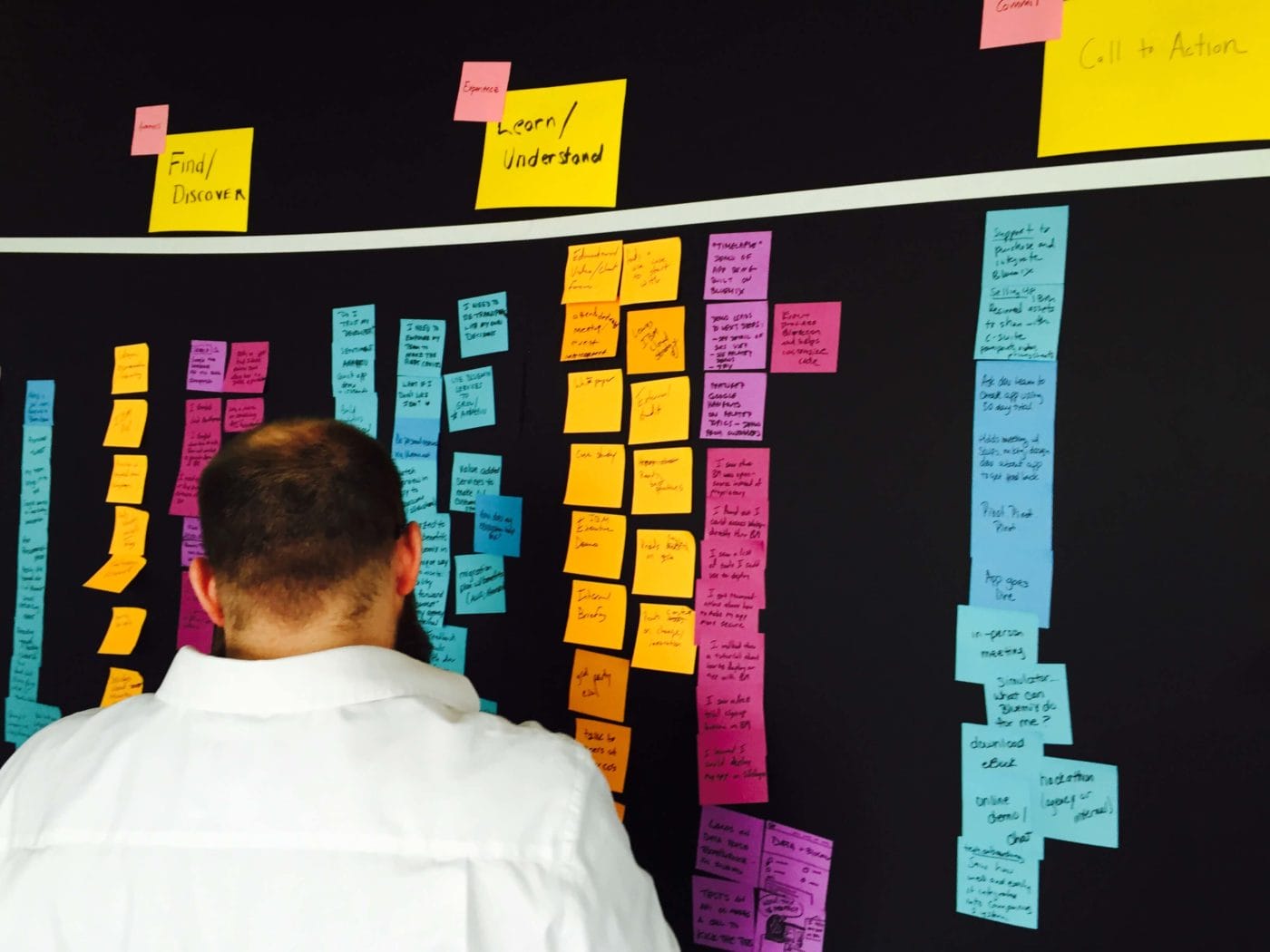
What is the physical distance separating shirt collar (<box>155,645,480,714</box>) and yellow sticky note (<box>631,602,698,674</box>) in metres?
0.56

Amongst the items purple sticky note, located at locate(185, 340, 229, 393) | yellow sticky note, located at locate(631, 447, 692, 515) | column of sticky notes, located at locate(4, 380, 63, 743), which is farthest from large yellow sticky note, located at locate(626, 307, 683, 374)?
column of sticky notes, located at locate(4, 380, 63, 743)

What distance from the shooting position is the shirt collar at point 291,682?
1019 millimetres

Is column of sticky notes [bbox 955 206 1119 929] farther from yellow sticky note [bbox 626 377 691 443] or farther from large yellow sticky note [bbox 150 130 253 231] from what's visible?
large yellow sticky note [bbox 150 130 253 231]

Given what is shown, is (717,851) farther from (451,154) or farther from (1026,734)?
(451,154)

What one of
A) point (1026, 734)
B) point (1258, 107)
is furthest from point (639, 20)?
point (1026, 734)

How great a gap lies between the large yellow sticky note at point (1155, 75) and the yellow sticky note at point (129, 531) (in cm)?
195

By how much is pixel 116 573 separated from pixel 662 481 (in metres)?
1.35

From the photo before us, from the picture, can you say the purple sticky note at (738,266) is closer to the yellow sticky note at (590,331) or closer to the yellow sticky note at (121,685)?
the yellow sticky note at (590,331)

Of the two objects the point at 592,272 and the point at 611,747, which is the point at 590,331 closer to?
the point at 592,272

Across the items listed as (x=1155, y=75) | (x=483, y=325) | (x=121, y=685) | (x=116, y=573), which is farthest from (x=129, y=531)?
(x=1155, y=75)

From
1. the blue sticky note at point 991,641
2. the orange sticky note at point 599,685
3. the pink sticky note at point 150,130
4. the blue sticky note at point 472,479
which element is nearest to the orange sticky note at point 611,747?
the orange sticky note at point 599,685

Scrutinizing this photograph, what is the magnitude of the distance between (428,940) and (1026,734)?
86 centimetres

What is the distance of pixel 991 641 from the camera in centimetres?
132

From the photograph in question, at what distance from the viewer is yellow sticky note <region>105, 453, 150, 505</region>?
2.06m
